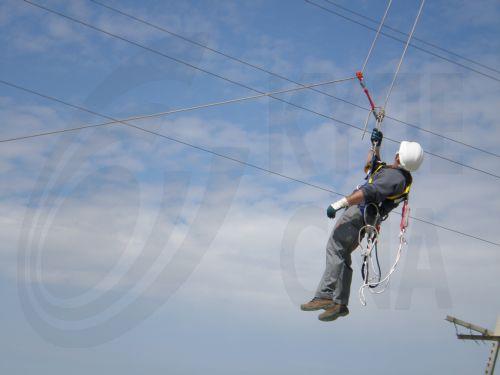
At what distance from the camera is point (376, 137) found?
8211mm

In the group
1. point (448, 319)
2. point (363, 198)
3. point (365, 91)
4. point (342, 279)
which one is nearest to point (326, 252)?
point (342, 279)

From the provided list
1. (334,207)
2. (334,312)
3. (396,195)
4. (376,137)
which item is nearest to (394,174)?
(396,195)

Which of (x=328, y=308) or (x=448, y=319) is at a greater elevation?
(x=448, y=319)

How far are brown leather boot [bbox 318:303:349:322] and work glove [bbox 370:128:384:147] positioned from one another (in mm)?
2324

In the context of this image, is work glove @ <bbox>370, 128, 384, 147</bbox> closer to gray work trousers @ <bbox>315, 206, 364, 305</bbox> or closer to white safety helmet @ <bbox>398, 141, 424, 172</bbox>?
white safety helmet @ <bbox>398, 141, 424, 172</bbox>

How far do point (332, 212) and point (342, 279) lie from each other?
119 cm

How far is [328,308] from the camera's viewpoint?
7.75 meters

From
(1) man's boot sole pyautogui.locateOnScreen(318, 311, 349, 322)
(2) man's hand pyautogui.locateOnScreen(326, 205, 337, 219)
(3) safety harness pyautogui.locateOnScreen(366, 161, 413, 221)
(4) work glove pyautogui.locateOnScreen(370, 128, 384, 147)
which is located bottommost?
(1) man's boot sole pyautogui.locateOnScreen(318, 311, 349, 322)

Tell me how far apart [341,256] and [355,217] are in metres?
0.57

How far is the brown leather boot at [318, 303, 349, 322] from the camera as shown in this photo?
770 cm

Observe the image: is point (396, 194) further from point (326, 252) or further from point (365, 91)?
point (365, 91)

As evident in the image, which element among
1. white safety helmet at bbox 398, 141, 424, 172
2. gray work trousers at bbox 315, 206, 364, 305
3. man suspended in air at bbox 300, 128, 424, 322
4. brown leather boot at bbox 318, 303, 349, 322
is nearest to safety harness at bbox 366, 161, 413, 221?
man suspended in air at bbox 300, 128, 424, 322

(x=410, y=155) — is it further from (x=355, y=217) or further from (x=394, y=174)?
(x=355, y=217)

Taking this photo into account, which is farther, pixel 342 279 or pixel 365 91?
pixel 365 91
